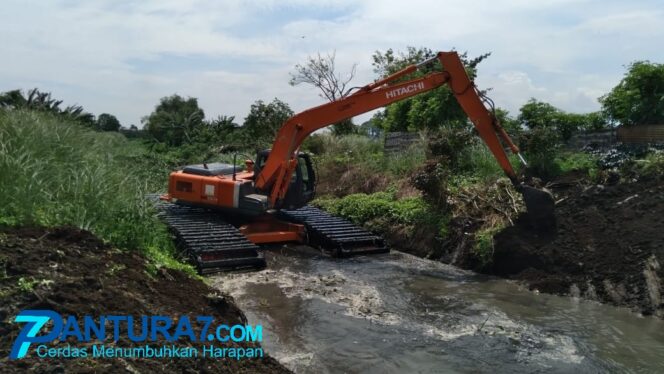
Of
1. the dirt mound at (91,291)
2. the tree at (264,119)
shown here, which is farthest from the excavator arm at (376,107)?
the tree at (264,119)

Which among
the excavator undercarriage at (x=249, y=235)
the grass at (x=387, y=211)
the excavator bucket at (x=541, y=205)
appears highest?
the excavator bucket at (x=541, y=205)

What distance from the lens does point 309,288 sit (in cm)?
852

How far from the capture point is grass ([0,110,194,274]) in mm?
6031

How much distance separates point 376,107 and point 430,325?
511cm

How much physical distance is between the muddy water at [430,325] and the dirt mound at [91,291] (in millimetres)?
1286

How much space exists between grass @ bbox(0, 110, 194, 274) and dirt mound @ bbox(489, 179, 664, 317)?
5284 mm

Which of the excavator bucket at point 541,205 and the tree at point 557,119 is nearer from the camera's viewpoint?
the excavator bucket at point 541,205

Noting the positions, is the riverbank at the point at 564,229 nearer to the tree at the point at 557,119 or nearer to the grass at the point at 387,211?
the grass at the point at 387,211

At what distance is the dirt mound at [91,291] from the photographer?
3557 mm

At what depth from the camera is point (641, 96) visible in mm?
12867

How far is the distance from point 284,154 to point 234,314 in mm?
6162

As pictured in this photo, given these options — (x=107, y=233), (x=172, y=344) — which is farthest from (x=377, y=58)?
(x=172, y=344)
